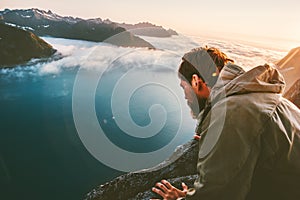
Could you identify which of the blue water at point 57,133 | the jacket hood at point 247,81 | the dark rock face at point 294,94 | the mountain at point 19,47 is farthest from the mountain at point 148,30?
the jacket hood at point 247,81

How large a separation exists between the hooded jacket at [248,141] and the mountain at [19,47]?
337cm

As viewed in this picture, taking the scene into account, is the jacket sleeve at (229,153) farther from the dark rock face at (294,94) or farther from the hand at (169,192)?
the dark rock face at (294,94)

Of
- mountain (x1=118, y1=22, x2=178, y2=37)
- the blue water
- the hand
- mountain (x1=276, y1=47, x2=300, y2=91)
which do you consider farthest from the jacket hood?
mountain (x1=276, y1=47, x2=300, y2=91)

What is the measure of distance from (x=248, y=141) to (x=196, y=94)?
1.58 ft

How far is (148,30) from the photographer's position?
11.7ft

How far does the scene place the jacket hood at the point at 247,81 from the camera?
3.32 feet

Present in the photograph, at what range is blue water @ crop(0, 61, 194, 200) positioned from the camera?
10.2 ft

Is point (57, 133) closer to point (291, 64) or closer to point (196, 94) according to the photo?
point (196, 94)

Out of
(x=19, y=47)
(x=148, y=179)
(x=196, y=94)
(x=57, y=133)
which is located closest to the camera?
(x=196, y=94)

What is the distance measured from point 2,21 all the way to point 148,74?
2033 mm

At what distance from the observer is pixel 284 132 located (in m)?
0.98

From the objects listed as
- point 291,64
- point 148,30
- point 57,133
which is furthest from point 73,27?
point 291,64

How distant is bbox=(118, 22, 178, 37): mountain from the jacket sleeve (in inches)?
108

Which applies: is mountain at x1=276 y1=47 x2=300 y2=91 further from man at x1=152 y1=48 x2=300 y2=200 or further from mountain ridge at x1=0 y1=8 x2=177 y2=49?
man at x1=152 y1=48 x2=300 y2=200
